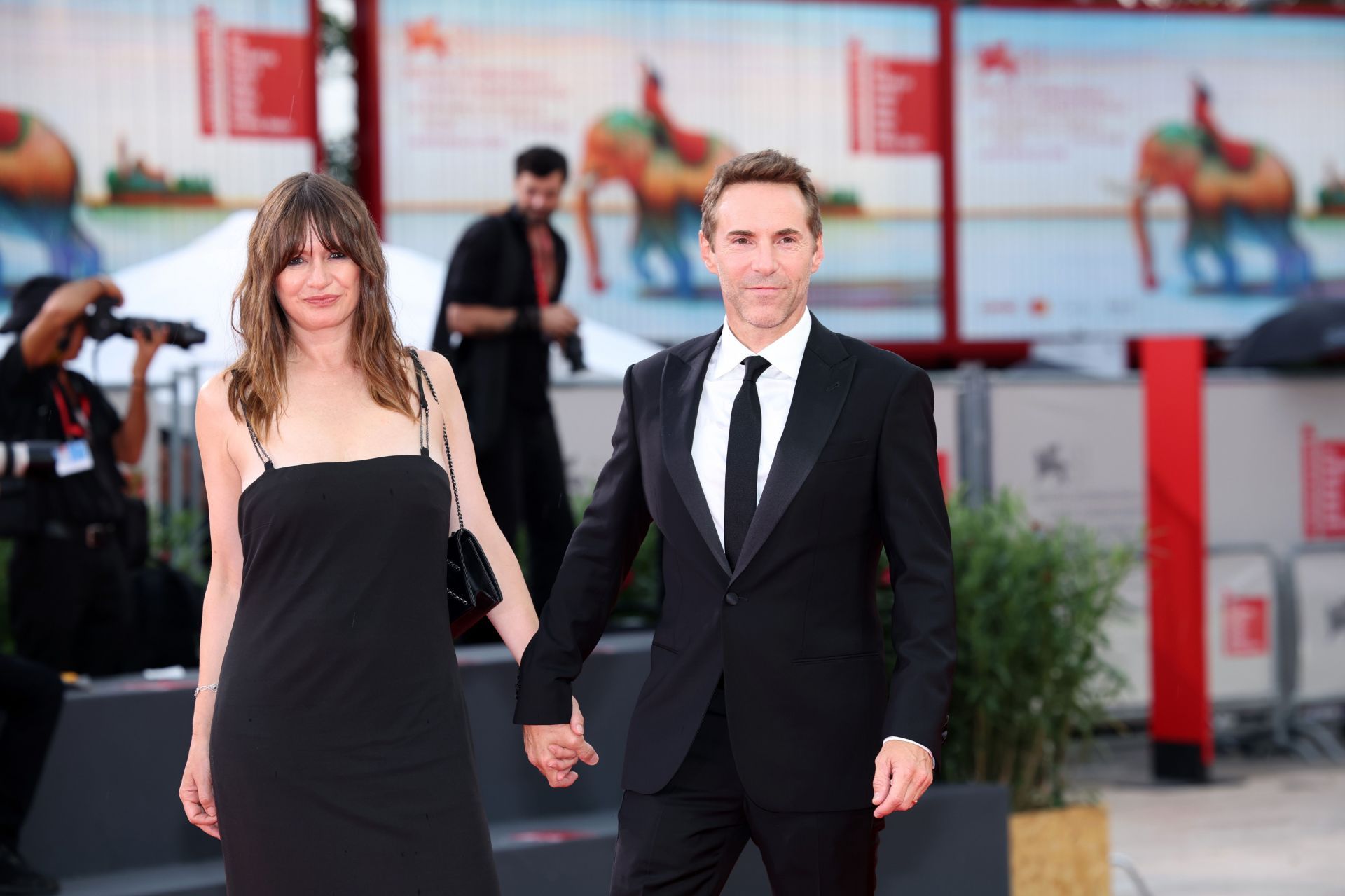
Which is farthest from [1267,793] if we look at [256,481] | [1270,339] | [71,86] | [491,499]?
[71,86]

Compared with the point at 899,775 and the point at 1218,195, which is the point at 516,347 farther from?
the point at 1218,195

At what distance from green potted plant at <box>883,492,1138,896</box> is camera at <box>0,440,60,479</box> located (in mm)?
2700

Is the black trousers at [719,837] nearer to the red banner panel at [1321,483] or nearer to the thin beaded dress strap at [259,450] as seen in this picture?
the thin beaded dress strap at [259,450]

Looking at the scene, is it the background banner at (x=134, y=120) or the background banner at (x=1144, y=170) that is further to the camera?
the background banner at (x=1144, y=170)

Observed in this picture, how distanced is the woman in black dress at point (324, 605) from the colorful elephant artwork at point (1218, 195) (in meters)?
14.6

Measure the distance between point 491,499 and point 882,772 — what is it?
315 cm

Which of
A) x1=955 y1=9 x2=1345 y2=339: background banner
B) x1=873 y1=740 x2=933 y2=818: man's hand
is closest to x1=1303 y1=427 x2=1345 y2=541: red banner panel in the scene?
x1=955 y1=9 x2=1345 y2=339: background banner

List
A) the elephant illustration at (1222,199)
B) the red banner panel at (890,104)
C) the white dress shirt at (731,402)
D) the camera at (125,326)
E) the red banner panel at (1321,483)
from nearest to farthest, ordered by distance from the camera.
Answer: the white dress shirt at (731,402) → the camera at (125,326) → the red banner panel at (1321,483) → the red banner panel at (890,104) → the elephant illustration at (1222,199)

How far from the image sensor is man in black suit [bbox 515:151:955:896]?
9.47 feet

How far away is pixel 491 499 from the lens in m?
5.74

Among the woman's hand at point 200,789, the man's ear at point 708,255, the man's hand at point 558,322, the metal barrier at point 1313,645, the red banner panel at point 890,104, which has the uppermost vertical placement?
the red banner panel at point 890,104

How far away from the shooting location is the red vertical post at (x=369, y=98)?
1386 centimetres

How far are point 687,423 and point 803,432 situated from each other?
22 centimetres

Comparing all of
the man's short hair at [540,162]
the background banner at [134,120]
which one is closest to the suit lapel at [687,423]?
the man's short hair at [540,162]
